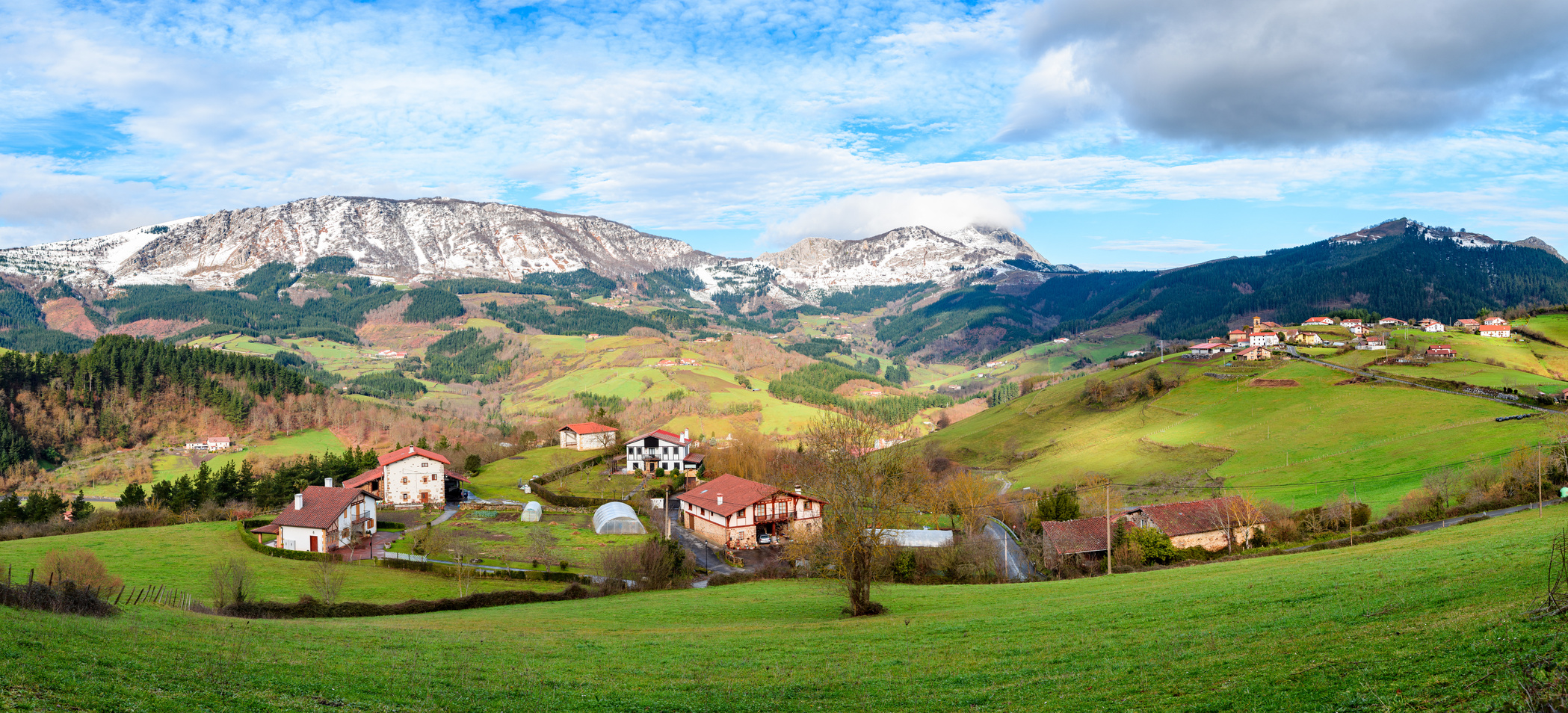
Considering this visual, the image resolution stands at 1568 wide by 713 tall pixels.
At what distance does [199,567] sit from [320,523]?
41.8 feet

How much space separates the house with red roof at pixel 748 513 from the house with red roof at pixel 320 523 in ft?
101

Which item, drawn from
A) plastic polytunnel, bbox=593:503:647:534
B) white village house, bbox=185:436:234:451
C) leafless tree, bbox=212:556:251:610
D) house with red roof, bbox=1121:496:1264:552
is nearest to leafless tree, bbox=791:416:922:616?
leafless tree, bbox=212:556:251:610

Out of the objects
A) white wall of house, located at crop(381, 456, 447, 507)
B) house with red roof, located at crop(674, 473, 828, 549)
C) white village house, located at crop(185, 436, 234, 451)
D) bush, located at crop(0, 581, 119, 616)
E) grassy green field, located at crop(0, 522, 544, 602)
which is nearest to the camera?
bush, located at crop(0, 581, 119, 616)

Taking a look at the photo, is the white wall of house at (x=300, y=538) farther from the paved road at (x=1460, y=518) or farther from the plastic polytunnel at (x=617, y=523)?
the paved road at (x=1460, y=518)

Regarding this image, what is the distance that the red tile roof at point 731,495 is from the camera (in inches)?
2857

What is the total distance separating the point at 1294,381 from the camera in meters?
112

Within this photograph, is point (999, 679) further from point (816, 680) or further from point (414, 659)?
point (414, 659)

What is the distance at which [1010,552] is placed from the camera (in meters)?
65.9

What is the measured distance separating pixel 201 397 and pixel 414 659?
509ft

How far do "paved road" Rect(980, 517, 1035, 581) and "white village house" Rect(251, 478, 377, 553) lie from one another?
54146 mm

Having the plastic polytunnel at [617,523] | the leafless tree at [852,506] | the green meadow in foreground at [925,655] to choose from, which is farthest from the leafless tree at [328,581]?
the leafless tree at [852,506]

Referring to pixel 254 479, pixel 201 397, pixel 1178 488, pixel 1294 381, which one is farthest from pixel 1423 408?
pixel 201 397

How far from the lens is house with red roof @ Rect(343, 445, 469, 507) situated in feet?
281

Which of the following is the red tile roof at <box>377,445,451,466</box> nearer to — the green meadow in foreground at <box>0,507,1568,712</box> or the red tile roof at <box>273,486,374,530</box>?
the red tile roof at <box>273,486,374,530</box>
